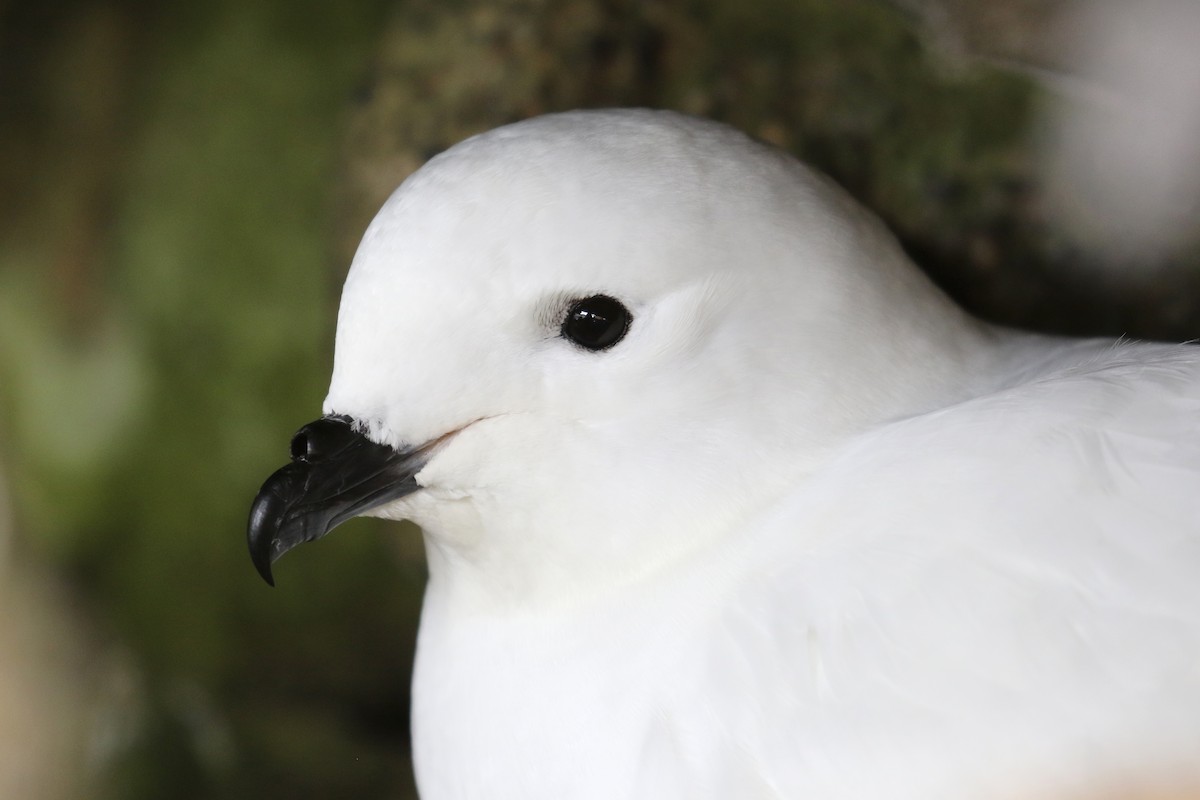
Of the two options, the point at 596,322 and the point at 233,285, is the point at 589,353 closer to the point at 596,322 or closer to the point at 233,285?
the point at 596,322

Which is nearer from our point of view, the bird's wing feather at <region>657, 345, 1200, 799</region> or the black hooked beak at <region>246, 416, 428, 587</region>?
the bird's wing feather at <region>657, 345, 1200, 799</region>

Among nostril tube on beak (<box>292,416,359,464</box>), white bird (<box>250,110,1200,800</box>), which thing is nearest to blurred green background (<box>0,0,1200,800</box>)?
white bird (<box>250,110,1200,800</box>)

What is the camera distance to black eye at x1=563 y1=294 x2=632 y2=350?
141 cm

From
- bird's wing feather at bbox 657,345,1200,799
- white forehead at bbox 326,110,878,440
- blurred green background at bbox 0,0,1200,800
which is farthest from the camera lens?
blurred green background at bbox 0,0,1200,800

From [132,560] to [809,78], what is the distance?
1877 millimetres

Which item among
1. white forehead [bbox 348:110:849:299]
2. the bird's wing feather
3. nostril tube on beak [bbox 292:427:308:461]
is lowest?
the bird's wing feather

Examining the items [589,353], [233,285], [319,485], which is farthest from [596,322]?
[233,285]

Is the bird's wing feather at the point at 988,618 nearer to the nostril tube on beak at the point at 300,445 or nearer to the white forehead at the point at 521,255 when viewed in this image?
the white forehead at the point at 521,255

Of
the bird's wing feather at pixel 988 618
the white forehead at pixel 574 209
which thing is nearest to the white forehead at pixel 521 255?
the white forehead at pixel 574 209

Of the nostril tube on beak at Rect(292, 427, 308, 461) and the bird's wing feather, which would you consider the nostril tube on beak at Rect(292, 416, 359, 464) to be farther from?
the bird's wing feather

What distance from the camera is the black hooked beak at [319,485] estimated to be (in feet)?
4.59

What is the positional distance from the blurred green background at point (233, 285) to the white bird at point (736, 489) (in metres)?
0.68

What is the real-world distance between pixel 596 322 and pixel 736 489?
285 mm

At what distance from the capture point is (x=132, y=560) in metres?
2.72
